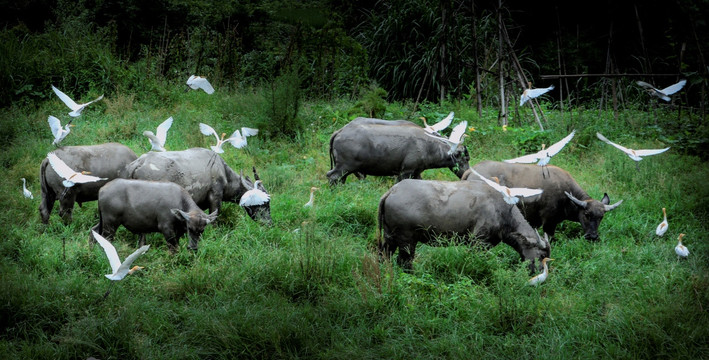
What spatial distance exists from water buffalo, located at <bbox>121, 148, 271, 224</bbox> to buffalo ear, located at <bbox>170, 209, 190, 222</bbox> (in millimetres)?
980

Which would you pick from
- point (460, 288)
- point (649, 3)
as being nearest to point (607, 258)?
point (460, 288)

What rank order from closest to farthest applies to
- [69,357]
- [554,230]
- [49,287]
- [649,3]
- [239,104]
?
[69,357], [49,287], [554,230], [239,104], [649,3]

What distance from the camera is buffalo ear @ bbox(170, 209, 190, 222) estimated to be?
658 centimetres

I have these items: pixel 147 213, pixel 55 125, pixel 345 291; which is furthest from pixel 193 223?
pixel 55 125

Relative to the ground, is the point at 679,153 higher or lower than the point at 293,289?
lower

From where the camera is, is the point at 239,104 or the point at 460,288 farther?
the point at 239,104

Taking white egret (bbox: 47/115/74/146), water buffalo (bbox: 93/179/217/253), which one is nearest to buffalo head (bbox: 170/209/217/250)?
water buffalo (bbox: 93/179/217/253)

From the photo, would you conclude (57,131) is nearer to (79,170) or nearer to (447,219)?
(79,170)

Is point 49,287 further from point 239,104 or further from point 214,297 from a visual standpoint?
point 239,104

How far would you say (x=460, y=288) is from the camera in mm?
5918

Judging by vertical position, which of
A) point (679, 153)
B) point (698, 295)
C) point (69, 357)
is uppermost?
point (69, 357)

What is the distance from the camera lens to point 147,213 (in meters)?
6.71

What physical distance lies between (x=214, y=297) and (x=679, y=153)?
730cm

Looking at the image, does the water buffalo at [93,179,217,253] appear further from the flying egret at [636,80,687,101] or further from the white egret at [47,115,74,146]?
the flying egret at [636,80,687,101]
